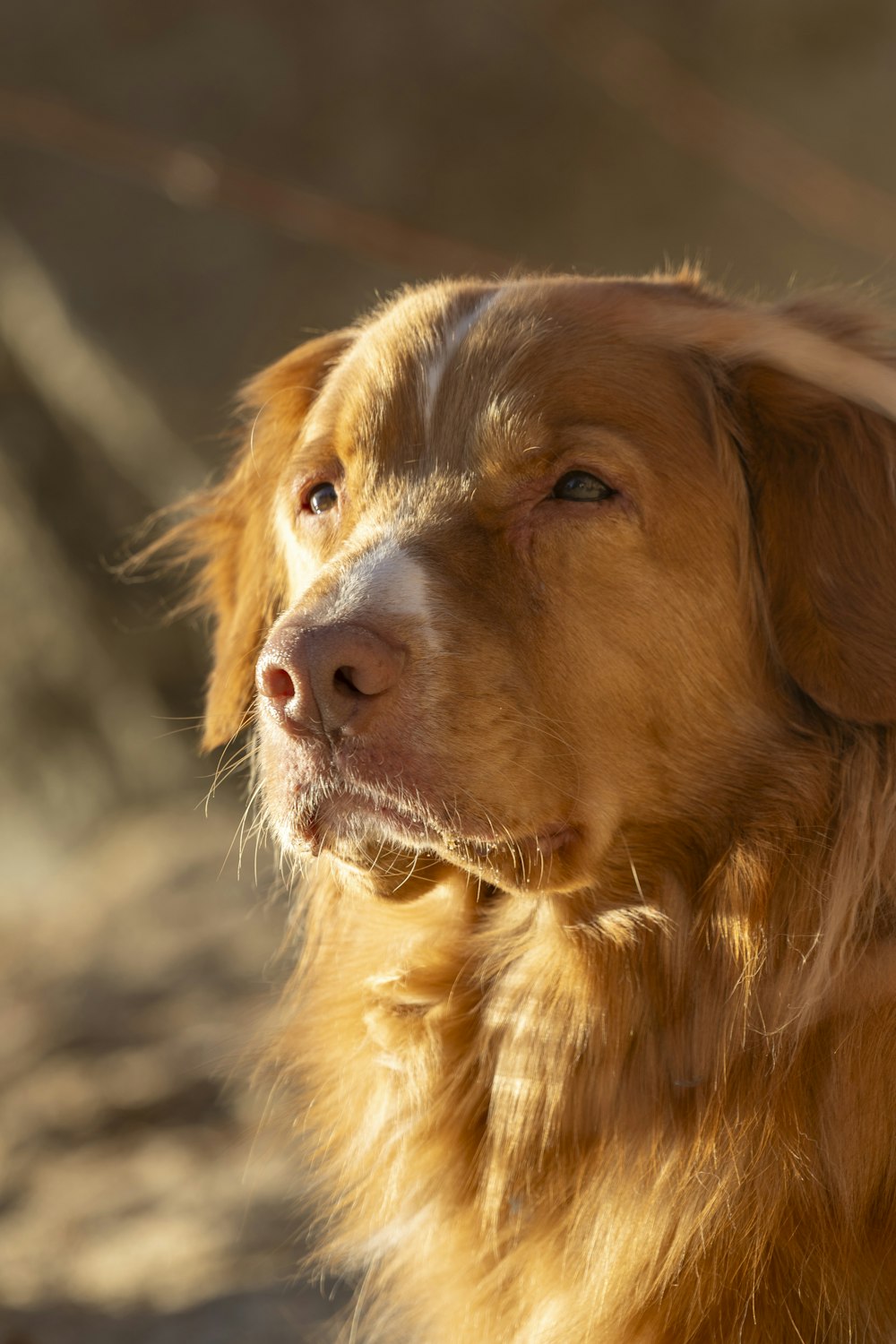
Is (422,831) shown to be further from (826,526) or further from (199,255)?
(199,255)

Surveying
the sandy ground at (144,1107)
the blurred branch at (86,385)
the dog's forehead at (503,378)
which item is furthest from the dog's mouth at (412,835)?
the blurred branch at (86,385)

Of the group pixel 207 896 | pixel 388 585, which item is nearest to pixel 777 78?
pixel 207 896

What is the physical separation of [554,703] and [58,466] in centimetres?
572

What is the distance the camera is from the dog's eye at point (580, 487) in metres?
2.48

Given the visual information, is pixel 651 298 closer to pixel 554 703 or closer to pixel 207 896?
pixel 554 703

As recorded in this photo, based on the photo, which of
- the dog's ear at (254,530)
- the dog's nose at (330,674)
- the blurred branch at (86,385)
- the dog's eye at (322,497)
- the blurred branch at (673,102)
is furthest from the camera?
the blurred branch at (86,385)

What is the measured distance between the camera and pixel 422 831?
227cm

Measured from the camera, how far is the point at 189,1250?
4098mm

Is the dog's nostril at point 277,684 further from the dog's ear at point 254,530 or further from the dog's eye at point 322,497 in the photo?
the dog's ear at point 254,530

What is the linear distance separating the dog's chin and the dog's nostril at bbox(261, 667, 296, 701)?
0.19m

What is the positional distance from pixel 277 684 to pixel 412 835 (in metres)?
0.35

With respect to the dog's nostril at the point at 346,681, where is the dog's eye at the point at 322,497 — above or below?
above

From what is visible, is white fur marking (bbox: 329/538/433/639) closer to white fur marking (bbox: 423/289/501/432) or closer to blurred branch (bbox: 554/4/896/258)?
white fur marking (bbox: 423/289/501/432)

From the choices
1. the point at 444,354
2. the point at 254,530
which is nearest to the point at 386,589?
the point at 444,354
